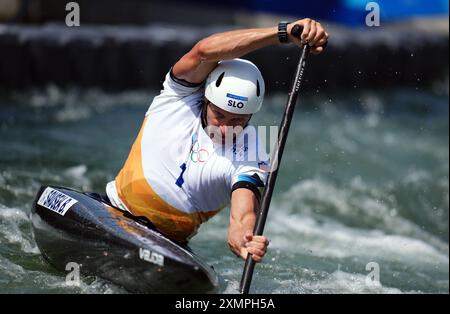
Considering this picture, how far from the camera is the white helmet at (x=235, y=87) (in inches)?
209

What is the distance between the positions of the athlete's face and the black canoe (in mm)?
727

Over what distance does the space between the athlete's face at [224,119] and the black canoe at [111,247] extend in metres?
0.73

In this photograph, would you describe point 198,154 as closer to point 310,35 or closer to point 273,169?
point 273,169

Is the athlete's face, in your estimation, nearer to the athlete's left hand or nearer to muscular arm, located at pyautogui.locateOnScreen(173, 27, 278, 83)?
muscular arm, located at pyautogui.locateOnScreen(173, 27, 278, 83)

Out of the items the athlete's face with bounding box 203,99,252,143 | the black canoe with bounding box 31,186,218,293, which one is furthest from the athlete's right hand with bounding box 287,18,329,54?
the black canoe with bounding box 31,186,218,293

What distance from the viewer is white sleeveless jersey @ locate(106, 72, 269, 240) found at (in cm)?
544

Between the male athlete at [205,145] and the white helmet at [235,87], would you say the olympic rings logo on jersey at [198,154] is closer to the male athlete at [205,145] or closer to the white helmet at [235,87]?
the male athlete at [205,145]

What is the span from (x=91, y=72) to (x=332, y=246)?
559 cm

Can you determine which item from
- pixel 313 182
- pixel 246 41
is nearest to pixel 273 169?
pixel 246 41

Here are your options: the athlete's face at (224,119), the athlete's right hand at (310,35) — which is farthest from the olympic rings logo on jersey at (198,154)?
the athlete's right hand at (310,35)

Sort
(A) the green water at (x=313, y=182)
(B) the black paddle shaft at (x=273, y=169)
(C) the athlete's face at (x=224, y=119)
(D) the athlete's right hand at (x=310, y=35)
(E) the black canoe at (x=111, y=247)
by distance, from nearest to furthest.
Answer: (E) the black canoe at (x=111, y=247) < (B) the black paddle shaft at (x=273, y=169) < (D) the athlete's right hand at (x=310, y=35) < (C) the athlete's face at (x=224, y=119) < (A) the green water at (x=313, y=182)

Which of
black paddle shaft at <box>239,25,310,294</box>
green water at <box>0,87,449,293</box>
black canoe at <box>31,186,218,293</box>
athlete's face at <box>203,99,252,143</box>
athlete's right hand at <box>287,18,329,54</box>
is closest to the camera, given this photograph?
black canoe at <box>31,186,218,293</box>

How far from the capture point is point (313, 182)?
10.1m
